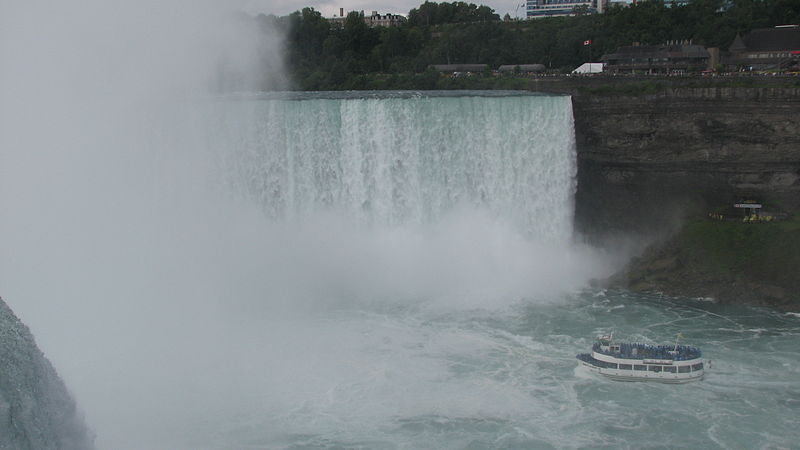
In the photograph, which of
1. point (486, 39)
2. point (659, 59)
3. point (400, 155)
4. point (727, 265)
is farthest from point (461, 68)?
point (727, 265)

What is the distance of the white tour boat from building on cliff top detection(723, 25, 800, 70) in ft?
80.5

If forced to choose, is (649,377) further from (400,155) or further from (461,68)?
(461,68)

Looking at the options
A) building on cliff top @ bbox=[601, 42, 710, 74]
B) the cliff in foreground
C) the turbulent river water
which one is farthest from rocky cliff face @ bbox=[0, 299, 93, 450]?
building on cliff top @ bbox=[601, 42, 710, 74]

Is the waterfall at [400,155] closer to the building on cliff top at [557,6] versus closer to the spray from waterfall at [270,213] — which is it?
the spray from waterfall at [270,213]

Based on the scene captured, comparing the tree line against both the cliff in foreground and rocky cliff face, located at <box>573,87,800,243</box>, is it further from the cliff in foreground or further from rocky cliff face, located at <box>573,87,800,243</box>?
the cliff in foreground

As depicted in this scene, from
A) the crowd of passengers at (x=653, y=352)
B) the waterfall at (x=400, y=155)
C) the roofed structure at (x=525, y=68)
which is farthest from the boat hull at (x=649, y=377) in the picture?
the roofed structure at (x=525, y=68)

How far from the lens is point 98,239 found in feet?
74.2

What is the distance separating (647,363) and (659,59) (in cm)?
2527

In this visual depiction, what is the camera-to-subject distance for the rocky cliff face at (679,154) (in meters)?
26.1

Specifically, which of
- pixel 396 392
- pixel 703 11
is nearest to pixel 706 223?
pixel 396 392

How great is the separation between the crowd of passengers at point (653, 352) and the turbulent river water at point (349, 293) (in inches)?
26.7

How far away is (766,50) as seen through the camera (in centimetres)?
3931

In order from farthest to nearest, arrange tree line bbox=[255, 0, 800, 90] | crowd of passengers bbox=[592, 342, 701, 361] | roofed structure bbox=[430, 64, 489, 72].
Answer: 1. roofed structure bbox=[430, 64, 489, 72]
2. tree line bbox=[255, 0, 800, 90]
3. crowd of passengers bbox=[592, 342, 701, 361]

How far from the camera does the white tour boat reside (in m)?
17.5
